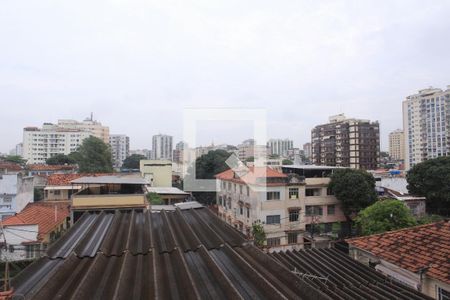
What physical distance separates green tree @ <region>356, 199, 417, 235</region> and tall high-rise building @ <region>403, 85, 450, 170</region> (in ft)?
124

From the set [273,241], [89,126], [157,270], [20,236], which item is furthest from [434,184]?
[89,126]

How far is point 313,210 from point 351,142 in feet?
91.9

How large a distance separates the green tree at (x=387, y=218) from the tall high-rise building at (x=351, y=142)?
30.3m

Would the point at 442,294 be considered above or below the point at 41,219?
above

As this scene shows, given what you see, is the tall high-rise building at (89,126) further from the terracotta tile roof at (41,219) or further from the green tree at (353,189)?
the green tree at (353,189)

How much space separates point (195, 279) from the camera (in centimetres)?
226

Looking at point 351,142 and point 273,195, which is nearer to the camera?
point 273,195

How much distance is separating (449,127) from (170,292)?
51592mm

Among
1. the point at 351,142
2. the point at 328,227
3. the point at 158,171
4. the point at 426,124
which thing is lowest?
the point at 328,227

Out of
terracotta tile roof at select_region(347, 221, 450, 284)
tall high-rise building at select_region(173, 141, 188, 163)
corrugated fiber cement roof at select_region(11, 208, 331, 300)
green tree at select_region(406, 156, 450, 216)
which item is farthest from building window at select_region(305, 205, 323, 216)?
corrugated fiber cement roof at select_region(11, 208, 331, 300)

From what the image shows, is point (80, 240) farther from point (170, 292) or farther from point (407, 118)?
point (407, 118)

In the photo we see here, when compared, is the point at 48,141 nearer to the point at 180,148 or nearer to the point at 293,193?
the point at 180,148

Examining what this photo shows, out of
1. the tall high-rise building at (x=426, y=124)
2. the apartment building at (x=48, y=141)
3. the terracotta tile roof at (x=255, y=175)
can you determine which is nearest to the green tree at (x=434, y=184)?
the terracotta tile roof at (x=255, y=175)

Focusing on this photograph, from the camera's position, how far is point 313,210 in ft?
56.6
